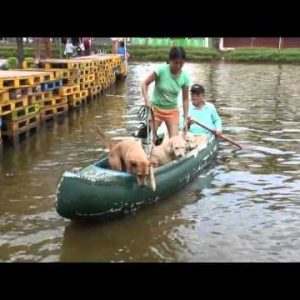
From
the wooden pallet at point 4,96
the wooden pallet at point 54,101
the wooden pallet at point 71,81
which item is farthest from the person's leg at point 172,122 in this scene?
the wooden pallet at point 71,81

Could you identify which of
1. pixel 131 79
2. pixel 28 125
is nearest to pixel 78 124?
pixel 28 125

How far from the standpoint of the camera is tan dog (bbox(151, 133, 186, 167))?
8.40 m

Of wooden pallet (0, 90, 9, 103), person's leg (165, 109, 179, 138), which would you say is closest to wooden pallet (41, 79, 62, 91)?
wooden pallet (0, 90, 9, 103)

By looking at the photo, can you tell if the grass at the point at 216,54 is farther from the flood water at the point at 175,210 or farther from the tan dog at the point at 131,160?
the tan dog at the point at 131,160

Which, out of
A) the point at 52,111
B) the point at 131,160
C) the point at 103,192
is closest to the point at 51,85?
the point at 52,111

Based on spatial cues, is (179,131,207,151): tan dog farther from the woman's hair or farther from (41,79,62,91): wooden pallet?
(41,79,62,91): wooden pallet

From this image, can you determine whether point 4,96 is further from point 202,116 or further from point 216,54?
point 216,54

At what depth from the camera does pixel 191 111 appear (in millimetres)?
11148

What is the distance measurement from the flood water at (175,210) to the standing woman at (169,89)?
130 centimetres

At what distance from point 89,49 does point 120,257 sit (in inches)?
1068

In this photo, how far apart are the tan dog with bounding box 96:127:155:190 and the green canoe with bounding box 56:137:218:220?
0.13m

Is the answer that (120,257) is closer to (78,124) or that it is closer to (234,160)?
(234,160)
